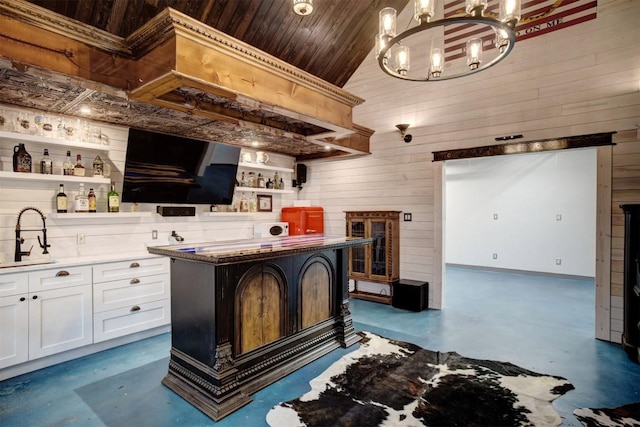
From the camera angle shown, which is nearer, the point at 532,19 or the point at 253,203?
the point at 532,19

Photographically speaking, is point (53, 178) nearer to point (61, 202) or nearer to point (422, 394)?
point (61, 202)

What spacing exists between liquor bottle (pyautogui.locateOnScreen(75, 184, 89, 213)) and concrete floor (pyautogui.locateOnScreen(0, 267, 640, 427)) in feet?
5.04

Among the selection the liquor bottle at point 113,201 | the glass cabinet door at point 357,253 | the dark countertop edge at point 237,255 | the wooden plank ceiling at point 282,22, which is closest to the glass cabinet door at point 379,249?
the glass cabinet door at point 357,253

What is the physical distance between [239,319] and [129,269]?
1.73 metres

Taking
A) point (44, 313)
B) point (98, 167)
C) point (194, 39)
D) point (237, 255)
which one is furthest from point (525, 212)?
point (44, 313)

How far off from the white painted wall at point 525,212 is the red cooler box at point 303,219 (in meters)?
4.21

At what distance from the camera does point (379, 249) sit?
5.30 meters

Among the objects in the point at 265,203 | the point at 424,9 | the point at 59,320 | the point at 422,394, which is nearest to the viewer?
the point at 424,9

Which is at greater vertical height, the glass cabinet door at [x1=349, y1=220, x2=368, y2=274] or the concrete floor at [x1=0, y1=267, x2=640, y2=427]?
the glass cabinet door at [x1=349, y1=220, x2=368, y2=274]

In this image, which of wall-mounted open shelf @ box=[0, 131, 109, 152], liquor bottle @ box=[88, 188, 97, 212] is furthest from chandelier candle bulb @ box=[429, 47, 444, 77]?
liquor bottle @ box=[88, 188, 97, 212]

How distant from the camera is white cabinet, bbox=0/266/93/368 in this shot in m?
2.78

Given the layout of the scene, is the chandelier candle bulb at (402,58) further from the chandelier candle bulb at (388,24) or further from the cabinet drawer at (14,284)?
the cabinet drawer at (14,284)

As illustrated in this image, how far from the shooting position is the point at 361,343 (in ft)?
11.7

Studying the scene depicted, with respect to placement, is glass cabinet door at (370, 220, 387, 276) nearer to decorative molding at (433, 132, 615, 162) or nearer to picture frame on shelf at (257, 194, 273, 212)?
decorative molding at (433, 132, 615, 162)
